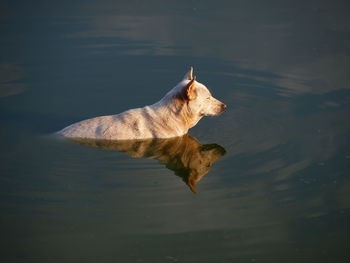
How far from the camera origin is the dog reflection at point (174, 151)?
10.5 meters

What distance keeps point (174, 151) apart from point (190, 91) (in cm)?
114

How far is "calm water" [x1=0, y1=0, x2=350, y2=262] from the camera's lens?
8.30 metres

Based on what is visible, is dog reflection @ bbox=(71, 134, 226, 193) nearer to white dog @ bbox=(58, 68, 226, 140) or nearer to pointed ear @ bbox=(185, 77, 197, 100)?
white dog @ bbox=(58, 68, 226, 140)

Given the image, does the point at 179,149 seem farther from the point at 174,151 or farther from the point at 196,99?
the point at 196,99

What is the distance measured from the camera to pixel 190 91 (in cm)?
1088

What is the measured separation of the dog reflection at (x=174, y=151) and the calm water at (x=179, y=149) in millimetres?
31

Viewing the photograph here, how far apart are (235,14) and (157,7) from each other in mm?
2673

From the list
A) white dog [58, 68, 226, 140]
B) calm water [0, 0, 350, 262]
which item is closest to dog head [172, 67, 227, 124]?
white dog [58, 68, 226, 140]

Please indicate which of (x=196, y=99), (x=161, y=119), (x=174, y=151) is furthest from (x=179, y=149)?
(x=196, y=99)

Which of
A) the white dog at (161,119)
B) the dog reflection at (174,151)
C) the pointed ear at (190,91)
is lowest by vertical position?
the dog reflection at (174,151)

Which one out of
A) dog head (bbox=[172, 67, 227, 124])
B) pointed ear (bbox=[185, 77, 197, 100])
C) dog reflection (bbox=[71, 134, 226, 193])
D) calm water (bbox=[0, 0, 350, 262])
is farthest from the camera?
dog head (bbox=[172, 67, 227, 124])

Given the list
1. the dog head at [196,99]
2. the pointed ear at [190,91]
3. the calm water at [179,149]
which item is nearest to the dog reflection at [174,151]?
the calm water at [179,149]

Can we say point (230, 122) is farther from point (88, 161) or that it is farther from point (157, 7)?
point (157, 7)

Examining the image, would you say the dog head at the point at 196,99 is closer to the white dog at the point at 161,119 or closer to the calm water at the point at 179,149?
the white dog at the point at 161,119
